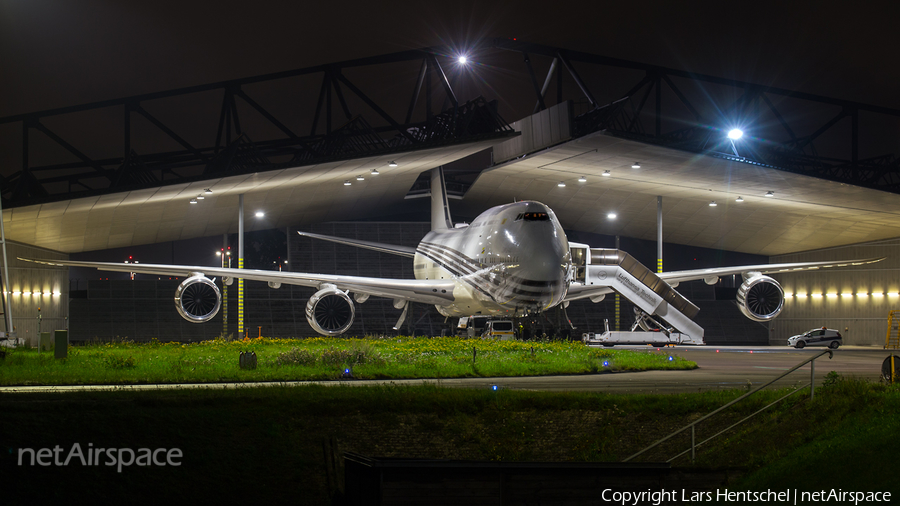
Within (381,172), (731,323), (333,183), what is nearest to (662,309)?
(381,172)

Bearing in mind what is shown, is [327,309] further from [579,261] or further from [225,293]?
[225,293]

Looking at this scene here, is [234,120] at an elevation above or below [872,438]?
above

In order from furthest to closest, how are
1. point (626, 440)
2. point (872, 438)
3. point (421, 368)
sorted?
point (421, 368)
point (626, 440)
point (872, 438)

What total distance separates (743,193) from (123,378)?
3408 cm

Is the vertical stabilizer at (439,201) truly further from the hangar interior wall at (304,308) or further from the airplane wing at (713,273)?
the airplane wing at (713,273)

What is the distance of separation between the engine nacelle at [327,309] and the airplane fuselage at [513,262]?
5594 millimetres

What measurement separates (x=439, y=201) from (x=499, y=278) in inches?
640

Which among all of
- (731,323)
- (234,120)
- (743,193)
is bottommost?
(731,323)

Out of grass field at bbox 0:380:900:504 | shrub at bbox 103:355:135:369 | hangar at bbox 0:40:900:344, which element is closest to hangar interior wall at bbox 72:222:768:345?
hangar at bbox 0:40:900:344

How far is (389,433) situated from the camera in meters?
13.1

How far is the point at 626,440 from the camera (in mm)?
13469

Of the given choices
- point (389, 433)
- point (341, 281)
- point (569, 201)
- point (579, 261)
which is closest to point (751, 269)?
point (579, 261)

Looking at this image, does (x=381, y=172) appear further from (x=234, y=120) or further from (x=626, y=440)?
(x=626, y=440)

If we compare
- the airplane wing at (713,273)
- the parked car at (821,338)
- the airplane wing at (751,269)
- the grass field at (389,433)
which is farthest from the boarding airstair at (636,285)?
the grass field at (389,433)
